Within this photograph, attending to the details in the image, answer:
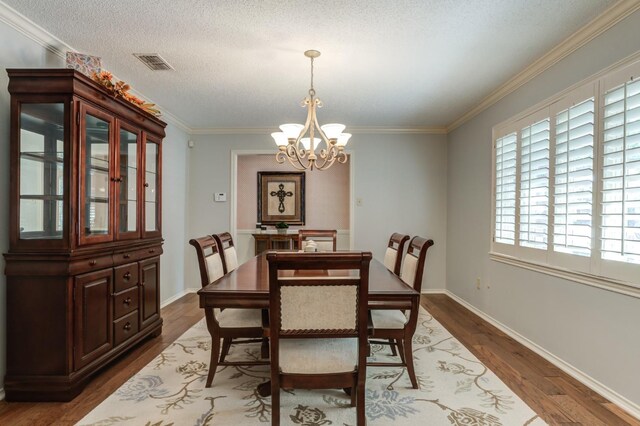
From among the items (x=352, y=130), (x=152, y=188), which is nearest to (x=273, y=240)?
(x=352, y=130)

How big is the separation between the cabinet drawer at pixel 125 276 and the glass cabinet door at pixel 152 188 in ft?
1.26

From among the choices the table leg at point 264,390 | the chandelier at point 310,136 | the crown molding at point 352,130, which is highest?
the crown molding at point 352,130

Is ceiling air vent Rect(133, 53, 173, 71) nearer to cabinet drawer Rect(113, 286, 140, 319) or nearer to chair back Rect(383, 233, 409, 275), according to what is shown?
cabinet drawer Rect(113, 286, 140, 319)

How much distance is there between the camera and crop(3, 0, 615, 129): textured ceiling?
2209mm

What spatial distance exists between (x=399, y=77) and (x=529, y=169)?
4.65 feet

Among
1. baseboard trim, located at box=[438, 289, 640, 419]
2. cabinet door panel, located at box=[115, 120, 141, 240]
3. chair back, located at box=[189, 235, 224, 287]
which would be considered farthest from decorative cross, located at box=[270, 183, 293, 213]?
baseboard trim, located at box=[438, 289, 640, 419]

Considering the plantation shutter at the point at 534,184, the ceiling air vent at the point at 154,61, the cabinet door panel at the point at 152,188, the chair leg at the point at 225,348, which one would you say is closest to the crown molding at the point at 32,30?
the ceiling air vent at the point at 154,61

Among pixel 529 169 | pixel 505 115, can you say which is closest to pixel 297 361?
pixel 529 169

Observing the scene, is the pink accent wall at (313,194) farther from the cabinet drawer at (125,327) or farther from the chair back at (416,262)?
the chair back at (416,262)

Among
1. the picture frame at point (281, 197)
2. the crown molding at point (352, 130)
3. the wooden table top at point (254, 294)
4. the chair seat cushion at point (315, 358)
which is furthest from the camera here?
the picture frame at point (281, 197)

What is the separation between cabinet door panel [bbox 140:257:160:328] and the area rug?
475mm

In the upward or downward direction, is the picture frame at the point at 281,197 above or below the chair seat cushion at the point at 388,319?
above

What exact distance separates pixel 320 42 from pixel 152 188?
6.62ft

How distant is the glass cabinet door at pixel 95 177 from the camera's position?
2.34 metres
